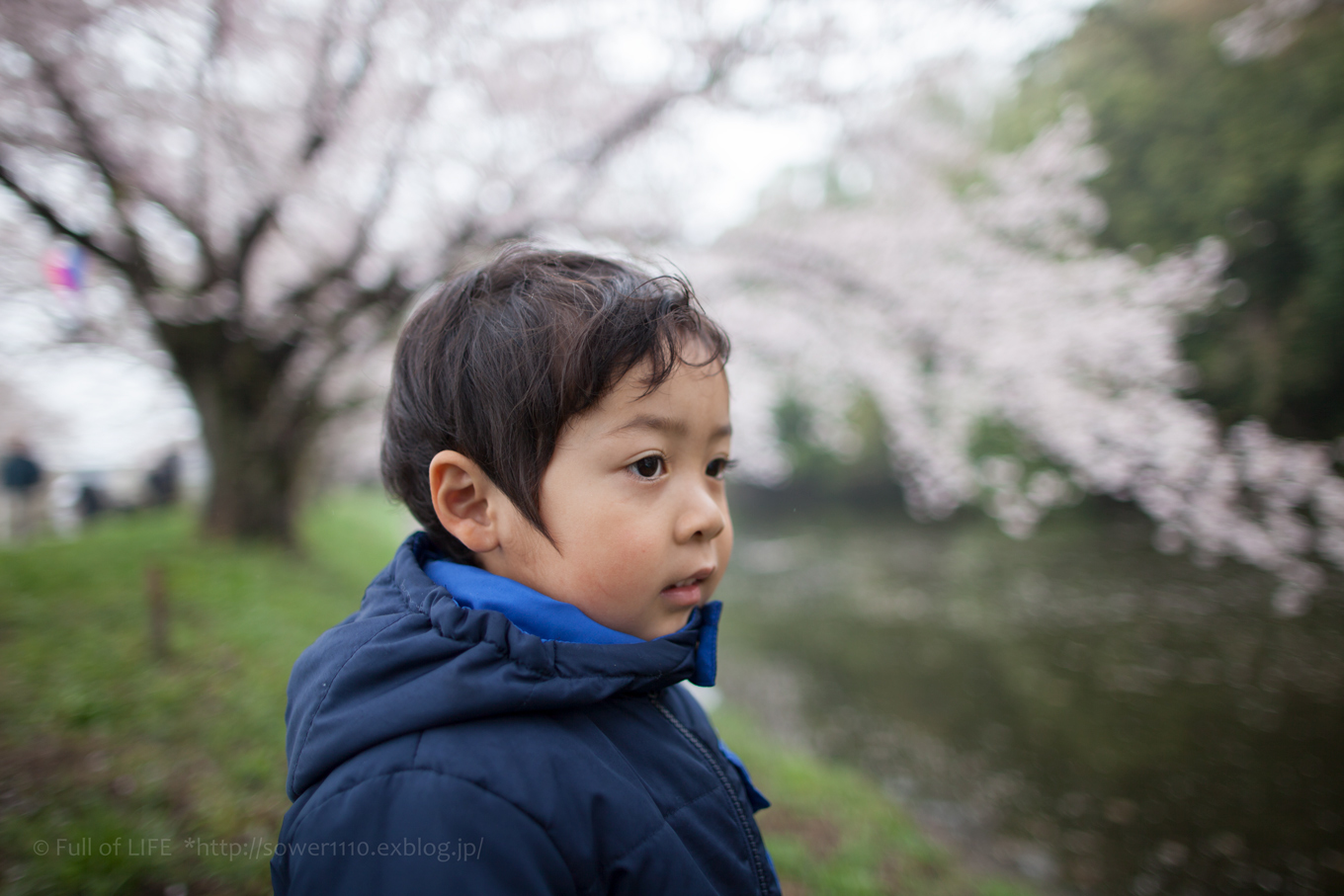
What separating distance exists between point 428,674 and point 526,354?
1.55 ft

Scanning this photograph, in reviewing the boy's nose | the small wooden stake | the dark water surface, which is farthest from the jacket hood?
the dark water surface

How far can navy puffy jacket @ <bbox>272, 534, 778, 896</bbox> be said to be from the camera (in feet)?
2.36

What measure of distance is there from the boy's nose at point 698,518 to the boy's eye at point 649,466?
0.21 ft

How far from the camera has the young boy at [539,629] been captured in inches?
29.4

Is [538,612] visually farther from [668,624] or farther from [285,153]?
[285,153]

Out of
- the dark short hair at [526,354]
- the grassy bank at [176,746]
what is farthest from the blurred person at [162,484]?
the dark short hair at [526,354]

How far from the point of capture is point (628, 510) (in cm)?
96

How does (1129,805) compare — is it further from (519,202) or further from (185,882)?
(519,202)

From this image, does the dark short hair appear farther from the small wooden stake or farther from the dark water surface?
the dark water surface

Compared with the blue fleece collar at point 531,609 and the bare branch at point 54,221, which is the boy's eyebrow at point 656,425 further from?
the bare branch at point 54,221

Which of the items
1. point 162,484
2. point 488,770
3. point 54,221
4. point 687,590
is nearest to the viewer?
point 488,770

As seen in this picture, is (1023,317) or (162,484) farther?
(162,484)

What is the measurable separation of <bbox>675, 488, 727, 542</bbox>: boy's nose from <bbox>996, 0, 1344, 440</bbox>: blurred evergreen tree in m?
8.45

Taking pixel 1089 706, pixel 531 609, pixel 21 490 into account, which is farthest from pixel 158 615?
pixel 1089 706
